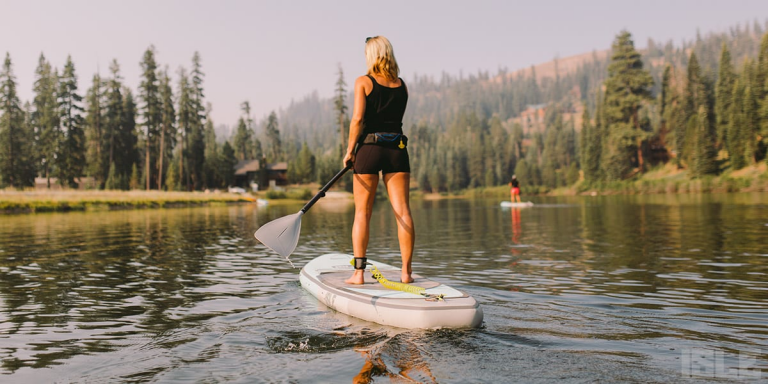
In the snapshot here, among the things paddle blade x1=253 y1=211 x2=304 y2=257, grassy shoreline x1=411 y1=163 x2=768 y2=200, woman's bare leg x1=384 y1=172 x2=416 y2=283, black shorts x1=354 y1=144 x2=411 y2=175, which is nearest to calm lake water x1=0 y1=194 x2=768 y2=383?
paddle blade x1=253 y1=211 x2=304 y2=257

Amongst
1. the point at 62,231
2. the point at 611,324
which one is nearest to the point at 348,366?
the point at 611,324

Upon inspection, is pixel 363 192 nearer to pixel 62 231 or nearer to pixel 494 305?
pixel 494 305

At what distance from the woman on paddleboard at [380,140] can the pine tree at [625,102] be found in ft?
343

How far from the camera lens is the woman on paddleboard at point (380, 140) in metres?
7.14

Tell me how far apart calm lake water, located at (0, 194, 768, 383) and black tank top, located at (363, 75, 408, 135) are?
103 inches

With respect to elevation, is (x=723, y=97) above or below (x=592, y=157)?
above

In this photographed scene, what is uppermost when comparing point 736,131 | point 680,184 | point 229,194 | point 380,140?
point 736,131

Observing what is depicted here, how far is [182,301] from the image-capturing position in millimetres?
8570

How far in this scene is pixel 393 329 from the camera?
6.20 metres

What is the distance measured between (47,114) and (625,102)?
102 metres

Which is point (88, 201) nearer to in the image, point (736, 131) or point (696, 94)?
point (736, 131)

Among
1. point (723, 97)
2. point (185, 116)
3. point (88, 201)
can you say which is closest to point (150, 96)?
point (185, 116)

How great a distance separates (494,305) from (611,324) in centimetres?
170

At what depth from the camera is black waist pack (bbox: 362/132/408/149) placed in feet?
23.5
